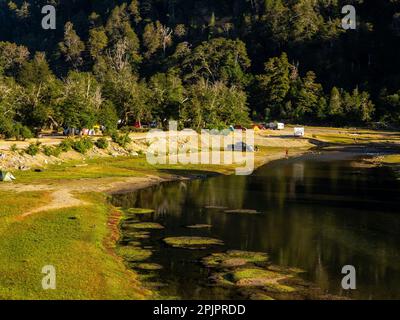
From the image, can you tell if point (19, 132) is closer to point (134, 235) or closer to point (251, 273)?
point (134, 235)

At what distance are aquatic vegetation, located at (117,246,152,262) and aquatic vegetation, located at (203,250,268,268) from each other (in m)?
4.84

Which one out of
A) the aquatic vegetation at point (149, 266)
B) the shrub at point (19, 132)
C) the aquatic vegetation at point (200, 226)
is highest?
the shrub at point (19, 132)

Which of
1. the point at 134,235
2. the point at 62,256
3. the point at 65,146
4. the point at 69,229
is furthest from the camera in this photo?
the point at 65,146

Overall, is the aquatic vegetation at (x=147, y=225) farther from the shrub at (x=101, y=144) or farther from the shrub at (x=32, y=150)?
the shrub at (x=101, y=144)

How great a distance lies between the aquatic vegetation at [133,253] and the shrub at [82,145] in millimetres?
57769

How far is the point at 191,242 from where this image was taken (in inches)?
1727

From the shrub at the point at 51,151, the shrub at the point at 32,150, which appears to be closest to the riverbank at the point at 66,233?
the shrub at the point at 32,150

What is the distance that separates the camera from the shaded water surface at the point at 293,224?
35.2 metres

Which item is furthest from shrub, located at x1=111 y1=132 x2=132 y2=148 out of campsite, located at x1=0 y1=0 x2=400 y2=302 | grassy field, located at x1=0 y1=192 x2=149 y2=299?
grassy field, located at x1=0 y1=192 x2=149 y2=299

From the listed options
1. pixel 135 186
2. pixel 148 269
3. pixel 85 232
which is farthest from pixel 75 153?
pixel 148 269

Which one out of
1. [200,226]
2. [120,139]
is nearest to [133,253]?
[200,226]

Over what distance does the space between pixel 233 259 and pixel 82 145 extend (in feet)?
211
